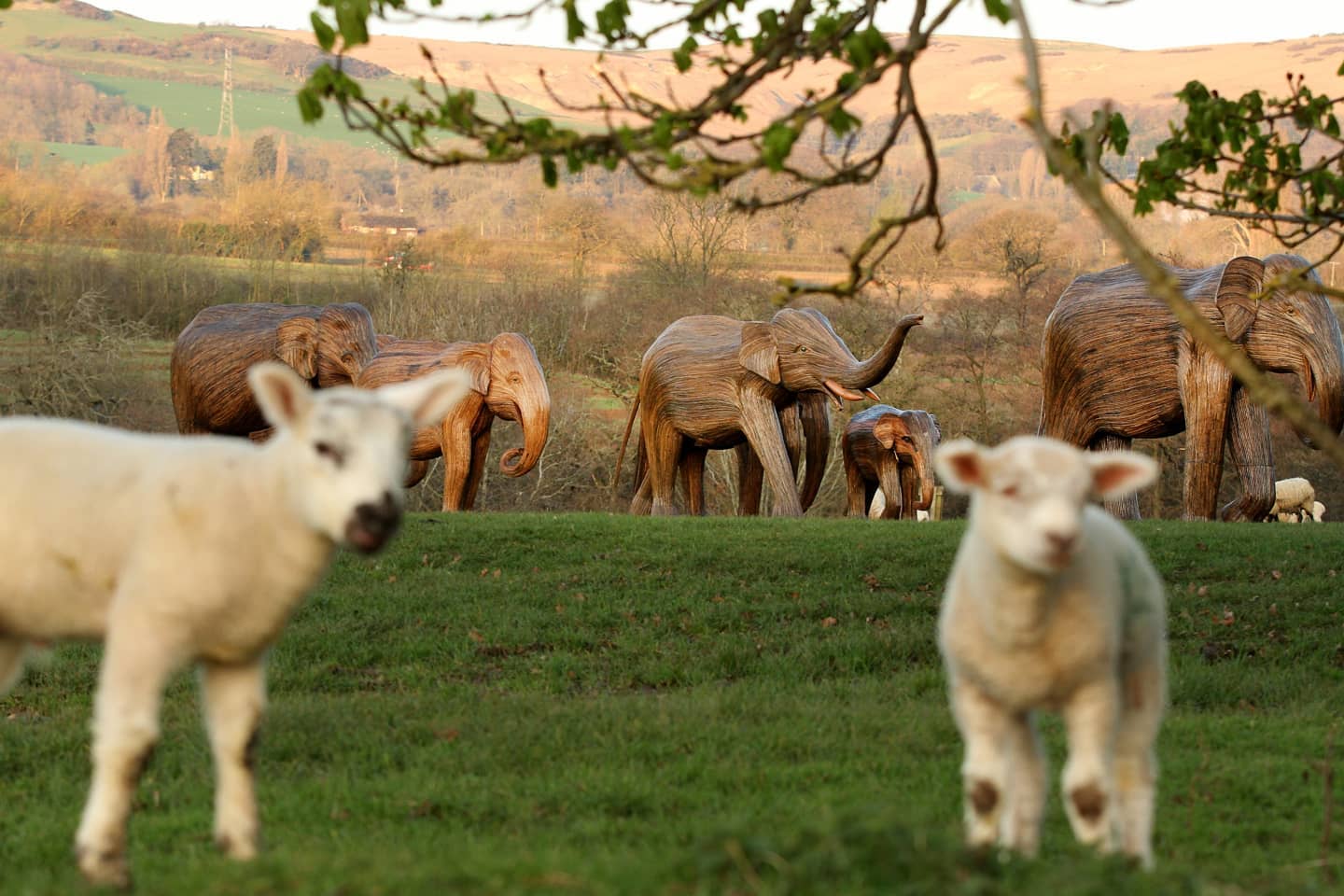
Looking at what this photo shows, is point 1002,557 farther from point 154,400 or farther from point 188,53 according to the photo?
point 188,53

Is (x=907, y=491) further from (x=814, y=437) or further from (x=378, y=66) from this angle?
(x=378, y=66)

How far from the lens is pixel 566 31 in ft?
21.5

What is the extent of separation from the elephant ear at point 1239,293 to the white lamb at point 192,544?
13.4 metres

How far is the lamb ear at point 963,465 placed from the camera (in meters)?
4.45

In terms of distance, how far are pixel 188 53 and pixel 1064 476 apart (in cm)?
16393

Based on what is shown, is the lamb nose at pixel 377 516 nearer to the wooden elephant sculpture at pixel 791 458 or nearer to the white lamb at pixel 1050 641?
the white lamb at pixel 1050 641

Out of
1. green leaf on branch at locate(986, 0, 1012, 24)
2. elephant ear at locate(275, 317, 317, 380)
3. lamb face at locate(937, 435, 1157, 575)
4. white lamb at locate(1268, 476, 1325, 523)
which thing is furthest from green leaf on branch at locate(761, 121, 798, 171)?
white lamb at locate(1268, 476, 1325, 523)

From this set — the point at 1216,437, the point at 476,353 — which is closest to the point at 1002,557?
the point at 1216,437

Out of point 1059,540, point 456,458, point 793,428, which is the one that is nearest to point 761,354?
point 793,428

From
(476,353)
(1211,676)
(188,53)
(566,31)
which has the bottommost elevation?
(1211,676)

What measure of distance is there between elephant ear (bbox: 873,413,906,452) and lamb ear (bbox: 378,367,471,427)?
57.4 ft

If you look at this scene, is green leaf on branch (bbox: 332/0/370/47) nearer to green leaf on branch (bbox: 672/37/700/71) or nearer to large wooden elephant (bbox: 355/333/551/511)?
green leaf on branch (bbox: 672/37/700/71)

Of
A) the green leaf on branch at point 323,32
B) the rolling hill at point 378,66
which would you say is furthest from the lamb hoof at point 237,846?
the rolling hill at point 378,66

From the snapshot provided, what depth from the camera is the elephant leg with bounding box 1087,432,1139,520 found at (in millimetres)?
17422
